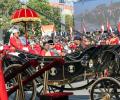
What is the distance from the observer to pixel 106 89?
25.0 feet

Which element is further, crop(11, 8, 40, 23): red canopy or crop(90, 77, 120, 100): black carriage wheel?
crop(11, 8, 40, 23): red canopy

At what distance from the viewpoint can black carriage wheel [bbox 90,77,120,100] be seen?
293 inches

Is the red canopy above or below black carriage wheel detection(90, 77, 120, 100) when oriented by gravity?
above

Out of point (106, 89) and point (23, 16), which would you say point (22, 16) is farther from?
point (106, 89)

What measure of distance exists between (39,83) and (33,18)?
9.53ft

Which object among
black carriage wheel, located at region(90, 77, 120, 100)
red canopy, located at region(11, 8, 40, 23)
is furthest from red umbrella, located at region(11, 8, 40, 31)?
black carriage wheel, located at region(90, 77, 120, 100)

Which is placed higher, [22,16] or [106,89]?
[22,16]

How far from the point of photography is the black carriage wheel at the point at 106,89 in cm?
744

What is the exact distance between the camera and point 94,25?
156 ft

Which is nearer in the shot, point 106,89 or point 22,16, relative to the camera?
point 106,89

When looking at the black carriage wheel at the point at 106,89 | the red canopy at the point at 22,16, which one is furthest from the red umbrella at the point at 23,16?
the black carriage wheel at the point at 106,89

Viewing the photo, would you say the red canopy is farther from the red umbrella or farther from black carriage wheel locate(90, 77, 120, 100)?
black carriage wheel locate(90, 77, 120, 100)

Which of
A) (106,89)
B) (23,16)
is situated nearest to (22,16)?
(23,16)

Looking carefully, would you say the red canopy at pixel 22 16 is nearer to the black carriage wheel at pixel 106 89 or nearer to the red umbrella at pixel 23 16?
the red umbrella at pixel 23 16
